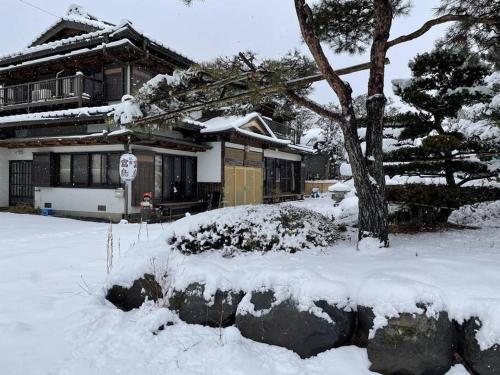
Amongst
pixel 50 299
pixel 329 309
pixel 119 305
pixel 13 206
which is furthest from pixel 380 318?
pixel 13 206

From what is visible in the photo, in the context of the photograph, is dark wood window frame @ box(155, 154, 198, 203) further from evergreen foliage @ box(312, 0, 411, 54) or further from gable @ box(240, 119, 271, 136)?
evergreen foliage @ box(312, 0, 411, 54)

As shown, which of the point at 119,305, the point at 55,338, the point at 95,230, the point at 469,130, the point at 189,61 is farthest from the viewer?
the point at 189,61

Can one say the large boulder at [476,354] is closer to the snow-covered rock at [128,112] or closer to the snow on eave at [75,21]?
the snow-covered rock at [128,112]

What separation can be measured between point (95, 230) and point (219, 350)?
7990 mm

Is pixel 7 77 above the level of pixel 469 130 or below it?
above

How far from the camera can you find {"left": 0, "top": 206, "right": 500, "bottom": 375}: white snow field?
2.83m

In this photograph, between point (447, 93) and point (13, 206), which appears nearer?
point (447, 93)

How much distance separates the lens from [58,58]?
13.5 meters

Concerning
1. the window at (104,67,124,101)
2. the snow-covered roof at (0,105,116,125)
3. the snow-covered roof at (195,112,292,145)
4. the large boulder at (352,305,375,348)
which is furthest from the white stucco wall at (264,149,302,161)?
the large boulder at (352,305,375,348)

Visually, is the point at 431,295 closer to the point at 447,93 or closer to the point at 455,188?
the point at 455,188

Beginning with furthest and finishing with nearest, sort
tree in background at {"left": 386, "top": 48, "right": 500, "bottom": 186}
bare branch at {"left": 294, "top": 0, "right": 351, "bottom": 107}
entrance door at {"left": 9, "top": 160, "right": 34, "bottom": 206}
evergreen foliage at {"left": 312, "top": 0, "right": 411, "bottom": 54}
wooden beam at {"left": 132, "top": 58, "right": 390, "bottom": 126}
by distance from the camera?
1. entrance door at {"left": 9, "top": 160, "right": 34, "bottom": 206}
2. tree in background at {"left": 386, "top": 48, "right": 500, "bottom": 186}
3. evergreen foliage at {"left": 312, "top": 0, "right": 411, "bottom": 54}
4. bare branch at {"left": 294, "top": 0, "right": 351, "bottom": 107}
5. wooden beam at {"left": 132, "top": 58, "right": 390, "bottom": 126}

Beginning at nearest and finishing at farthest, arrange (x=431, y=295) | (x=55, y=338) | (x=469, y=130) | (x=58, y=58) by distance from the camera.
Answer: (x=431, y=295)
(x=55, y=338)
(x=469, y=130)
(x=58, y=58)

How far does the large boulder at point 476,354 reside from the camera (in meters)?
2.54

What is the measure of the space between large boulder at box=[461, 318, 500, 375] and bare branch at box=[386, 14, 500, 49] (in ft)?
11.0
